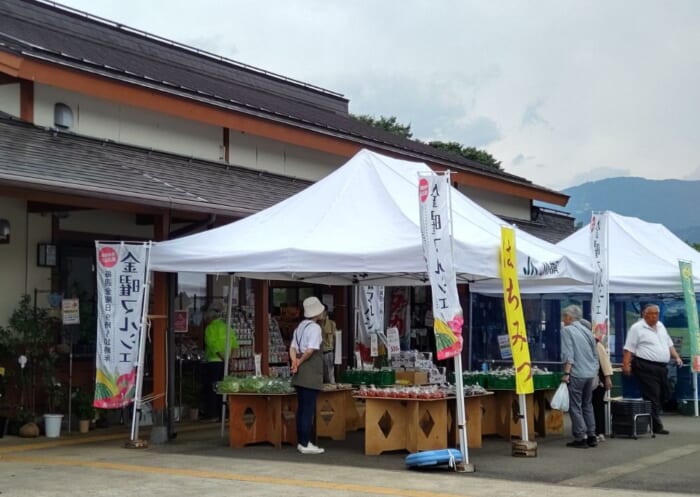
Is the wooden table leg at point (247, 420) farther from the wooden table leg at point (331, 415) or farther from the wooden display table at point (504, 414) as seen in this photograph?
the wooden display table at point (504, 414)

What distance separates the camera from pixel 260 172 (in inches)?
671

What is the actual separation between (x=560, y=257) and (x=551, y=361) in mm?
7223

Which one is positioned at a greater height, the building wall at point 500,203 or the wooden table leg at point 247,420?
the building wall at point 500,203

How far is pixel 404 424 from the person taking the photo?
10945mm

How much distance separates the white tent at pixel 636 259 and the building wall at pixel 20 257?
7.18 m

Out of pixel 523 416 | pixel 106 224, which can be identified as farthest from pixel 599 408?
Result: pixel 106 224

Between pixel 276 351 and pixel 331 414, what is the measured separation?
4.41 m

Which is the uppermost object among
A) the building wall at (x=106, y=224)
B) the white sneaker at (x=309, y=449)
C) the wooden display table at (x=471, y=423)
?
the building wall at (x=106, y=224)

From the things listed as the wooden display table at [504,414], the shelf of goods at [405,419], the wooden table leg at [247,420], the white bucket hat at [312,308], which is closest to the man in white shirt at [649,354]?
the wooden display table at [504,414]

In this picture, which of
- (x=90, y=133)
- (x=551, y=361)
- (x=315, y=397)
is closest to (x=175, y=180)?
(x=90, y=133)

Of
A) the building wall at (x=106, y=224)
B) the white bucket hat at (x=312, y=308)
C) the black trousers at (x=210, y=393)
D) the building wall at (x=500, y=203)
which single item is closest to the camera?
the white bucket hat at (x=312, y=308)

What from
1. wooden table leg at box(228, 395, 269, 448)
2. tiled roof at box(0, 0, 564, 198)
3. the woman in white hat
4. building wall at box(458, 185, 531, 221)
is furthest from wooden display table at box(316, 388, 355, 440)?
building wall at box(458, 185, 531, 221)

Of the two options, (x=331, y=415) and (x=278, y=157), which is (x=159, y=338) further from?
(x=278, y=157)

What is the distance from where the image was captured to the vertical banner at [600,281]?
1315cm
